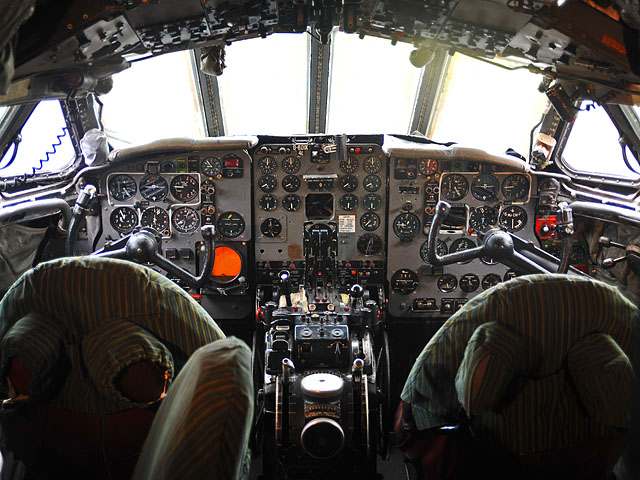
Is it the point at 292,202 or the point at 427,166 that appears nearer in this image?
the point at 427,166

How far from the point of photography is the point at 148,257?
3746 mm

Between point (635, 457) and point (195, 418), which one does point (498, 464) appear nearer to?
point (635, 457)

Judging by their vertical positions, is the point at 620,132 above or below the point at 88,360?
above

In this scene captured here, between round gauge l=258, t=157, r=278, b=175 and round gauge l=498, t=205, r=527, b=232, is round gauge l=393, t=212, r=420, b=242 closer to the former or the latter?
round gauge l=498, t=205, r=527, b=232

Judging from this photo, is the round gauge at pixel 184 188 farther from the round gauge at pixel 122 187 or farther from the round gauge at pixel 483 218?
the round gauge at pixel 483 218

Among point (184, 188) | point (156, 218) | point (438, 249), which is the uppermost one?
point (184, 188)

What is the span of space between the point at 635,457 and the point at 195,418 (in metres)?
0.74

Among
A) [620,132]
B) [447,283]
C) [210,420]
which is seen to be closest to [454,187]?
[447,283]

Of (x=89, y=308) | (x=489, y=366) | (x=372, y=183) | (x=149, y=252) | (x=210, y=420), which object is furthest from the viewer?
(x=372, y=183)

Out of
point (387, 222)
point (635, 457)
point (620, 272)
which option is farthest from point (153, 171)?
point (635, 457)

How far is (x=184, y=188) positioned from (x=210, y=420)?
404 cm

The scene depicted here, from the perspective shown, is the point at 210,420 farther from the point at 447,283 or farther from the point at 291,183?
the point at 447,283

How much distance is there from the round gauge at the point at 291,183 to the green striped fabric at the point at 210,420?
385 centimetres

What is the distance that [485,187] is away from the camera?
15.4ft
